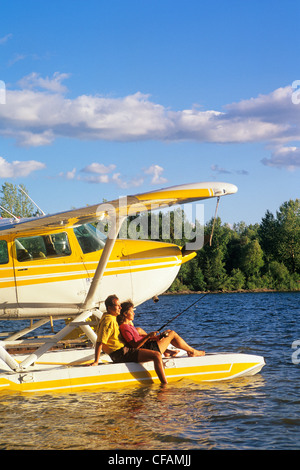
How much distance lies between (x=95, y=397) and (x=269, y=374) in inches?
144

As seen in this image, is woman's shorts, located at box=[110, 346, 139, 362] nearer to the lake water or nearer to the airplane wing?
the lake water

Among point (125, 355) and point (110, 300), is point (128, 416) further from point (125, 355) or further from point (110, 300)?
point (110, 300)

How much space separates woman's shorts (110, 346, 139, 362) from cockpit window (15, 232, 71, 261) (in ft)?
6.89

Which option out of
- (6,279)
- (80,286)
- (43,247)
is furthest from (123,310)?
(6,279)

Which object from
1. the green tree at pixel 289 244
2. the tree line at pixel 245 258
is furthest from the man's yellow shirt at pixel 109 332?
the green tree at pixel 289 244

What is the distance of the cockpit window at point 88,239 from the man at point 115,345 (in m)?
1.28

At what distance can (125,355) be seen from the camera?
1039 centimetres

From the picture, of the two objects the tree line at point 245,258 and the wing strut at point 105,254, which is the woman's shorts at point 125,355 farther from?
the tree line at point 245,258

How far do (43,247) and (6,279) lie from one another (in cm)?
91

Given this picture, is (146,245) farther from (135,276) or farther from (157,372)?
(157,372)

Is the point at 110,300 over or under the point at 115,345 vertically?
over

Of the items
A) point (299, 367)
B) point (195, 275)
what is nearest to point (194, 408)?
point (299, 367)

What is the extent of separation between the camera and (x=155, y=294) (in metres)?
11.4
